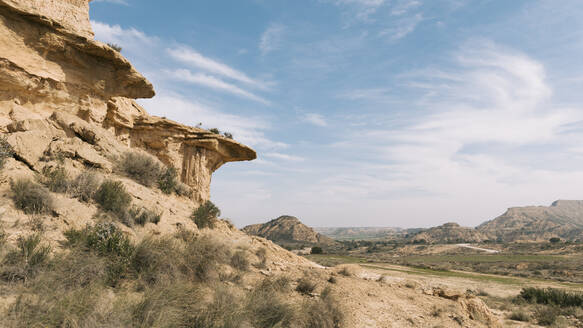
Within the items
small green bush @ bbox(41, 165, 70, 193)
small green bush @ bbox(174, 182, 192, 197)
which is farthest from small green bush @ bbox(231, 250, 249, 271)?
small green bush @ bbox(174, 182, 192, 197)

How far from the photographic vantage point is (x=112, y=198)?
355 inches

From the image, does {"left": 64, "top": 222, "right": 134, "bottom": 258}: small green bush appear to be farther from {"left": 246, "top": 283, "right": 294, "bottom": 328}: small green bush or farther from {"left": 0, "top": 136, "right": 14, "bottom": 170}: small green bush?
{"left": 0, "top": 136, "right": 14, "bottom": 170}: small green bush

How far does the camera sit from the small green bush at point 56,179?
845 cm

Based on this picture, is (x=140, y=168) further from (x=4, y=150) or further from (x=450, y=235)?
(x=450, y=235)

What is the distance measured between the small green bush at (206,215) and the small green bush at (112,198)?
312 cm

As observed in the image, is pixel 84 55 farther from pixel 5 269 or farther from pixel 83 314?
pixel 83 314

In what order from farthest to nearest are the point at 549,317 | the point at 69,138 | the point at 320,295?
the point at 69,138 → the point at 549,317 → the point at 320,295

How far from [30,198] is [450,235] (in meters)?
145

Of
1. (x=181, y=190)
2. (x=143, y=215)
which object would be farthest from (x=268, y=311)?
(x=181, y=190)

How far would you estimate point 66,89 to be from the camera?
40.7ft

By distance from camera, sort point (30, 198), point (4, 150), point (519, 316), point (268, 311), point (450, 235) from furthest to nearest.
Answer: point (450, 235)
point (519, 316)
point (4, 150)
point (30, 198)
point (268, 311)

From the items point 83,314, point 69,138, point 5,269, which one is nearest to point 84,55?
point 69,138

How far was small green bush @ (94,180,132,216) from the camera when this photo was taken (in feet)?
29.1

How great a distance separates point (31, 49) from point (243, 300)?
12.5 meters
